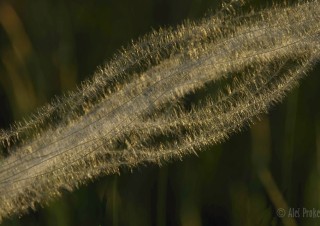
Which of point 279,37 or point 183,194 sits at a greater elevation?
point 279,37

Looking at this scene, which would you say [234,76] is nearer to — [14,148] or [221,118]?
[221,118]

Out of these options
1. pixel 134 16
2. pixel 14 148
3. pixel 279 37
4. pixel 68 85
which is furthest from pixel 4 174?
pixel 279 37

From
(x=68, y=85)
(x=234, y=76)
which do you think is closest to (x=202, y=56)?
(x=234, y=76)

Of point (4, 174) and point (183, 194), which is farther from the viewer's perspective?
point (183, 194)

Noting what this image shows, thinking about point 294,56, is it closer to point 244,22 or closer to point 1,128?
point 244,22

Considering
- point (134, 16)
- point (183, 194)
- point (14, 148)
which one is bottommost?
point (183, 194)

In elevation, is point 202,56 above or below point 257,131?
above
